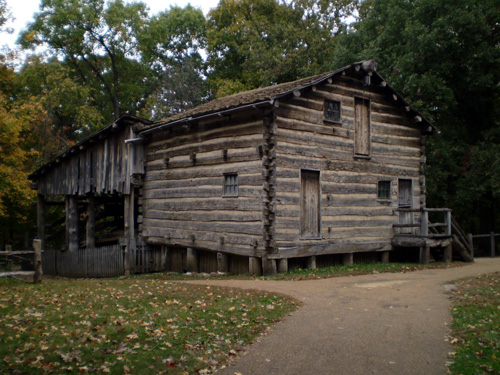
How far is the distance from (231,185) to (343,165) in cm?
Result: 407

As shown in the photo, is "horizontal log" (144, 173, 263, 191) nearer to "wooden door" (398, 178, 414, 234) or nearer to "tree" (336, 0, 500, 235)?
"wooden door" (398, 178, 414, 234)

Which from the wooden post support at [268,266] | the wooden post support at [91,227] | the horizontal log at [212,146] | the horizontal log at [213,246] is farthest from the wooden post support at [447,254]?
the wooden post support at [91,227]

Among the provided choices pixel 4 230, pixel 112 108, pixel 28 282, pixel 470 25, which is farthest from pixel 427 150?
pixel 112 108

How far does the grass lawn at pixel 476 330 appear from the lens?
6312 mm

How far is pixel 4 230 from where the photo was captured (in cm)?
3297

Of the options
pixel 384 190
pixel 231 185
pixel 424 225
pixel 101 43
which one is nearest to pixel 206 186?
pixel 231 185

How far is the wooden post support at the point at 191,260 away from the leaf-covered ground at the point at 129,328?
21.4 feet

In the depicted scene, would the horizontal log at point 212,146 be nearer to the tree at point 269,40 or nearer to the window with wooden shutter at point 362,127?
the window with wooden shutter at point 362,127

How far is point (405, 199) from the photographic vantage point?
19828 millimetres

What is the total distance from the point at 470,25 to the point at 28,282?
2239 cm

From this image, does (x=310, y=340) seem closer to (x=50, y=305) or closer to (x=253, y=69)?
(x=50, y=305)

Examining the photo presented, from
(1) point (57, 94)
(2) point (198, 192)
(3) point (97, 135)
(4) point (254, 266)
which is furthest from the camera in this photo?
(1) point (57, 94)

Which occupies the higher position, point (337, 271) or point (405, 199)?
point (405, 199)

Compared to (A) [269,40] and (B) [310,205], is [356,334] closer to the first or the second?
(B) [310,205]
